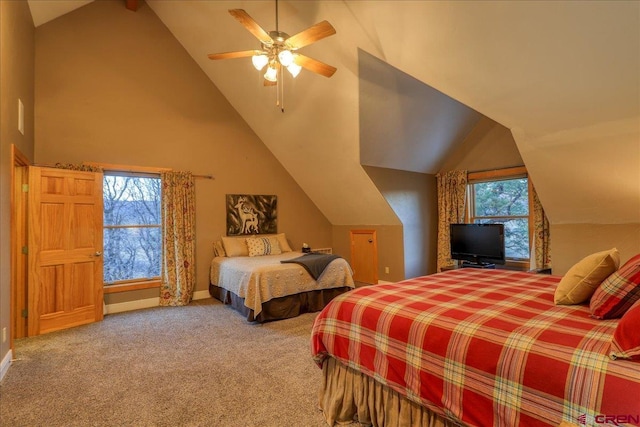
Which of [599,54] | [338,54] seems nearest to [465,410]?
[599,54]

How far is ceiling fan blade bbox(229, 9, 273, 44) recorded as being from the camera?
245 cm

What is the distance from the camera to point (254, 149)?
229 inches

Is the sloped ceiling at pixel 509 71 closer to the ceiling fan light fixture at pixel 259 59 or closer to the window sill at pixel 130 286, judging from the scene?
the ceiling fan light fixture at pixel 259 59

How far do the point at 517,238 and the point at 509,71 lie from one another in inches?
128

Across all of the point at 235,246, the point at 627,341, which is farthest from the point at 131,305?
the point at 627,341

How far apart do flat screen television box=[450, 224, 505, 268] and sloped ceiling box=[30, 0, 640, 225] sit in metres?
0.72

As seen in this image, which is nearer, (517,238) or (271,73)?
(271,73)

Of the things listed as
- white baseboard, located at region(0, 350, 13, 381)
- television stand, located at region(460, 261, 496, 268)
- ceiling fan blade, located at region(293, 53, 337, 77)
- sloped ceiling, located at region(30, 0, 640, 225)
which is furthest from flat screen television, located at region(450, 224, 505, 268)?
white baseboard, located at region(0, 350, 13, 381)

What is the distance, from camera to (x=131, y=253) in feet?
15.5

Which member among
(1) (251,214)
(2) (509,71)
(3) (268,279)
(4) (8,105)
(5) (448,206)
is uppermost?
(2) (509,71)

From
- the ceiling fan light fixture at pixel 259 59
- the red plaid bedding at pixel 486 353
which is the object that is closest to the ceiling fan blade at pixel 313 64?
the ceiling fan light fixture at pixel 259 59

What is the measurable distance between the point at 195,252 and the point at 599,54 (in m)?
5.10

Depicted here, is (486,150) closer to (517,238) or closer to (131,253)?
(517,238)

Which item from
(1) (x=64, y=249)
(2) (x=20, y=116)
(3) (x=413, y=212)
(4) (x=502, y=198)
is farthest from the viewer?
(3) (x=413, y=212)
